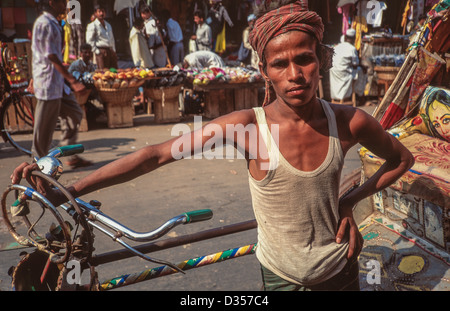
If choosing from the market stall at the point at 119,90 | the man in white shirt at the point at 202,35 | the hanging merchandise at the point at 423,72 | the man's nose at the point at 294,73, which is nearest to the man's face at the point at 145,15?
the man in white shirt at the point at 202,35

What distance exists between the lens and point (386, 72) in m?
10.7

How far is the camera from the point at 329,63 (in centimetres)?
173

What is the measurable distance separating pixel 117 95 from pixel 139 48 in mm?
3297

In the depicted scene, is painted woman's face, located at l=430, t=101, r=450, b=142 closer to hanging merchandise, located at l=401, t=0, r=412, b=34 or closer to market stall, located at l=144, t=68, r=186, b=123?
market stall, located at l=144, t=68, r=186, b=123

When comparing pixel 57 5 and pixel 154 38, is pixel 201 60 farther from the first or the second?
pixel 57 5

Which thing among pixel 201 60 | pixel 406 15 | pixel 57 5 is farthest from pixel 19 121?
pixel 406 15

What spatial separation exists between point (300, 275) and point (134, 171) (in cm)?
74

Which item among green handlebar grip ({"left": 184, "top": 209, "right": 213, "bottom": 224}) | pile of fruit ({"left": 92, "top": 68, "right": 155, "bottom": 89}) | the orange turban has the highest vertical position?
the orange turban

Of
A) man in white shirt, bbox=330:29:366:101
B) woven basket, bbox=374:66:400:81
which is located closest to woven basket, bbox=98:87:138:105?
man in white shirt, bbox=330:29:366:101

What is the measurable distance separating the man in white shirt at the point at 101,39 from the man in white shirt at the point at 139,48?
0.77 meters

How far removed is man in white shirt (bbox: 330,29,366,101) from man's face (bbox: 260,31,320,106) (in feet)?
32.6

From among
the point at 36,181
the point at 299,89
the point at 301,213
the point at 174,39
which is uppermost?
the point at 174,39

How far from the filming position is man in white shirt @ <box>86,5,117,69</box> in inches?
405

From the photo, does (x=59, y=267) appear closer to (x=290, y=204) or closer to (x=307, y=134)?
(x=290, y=204)
